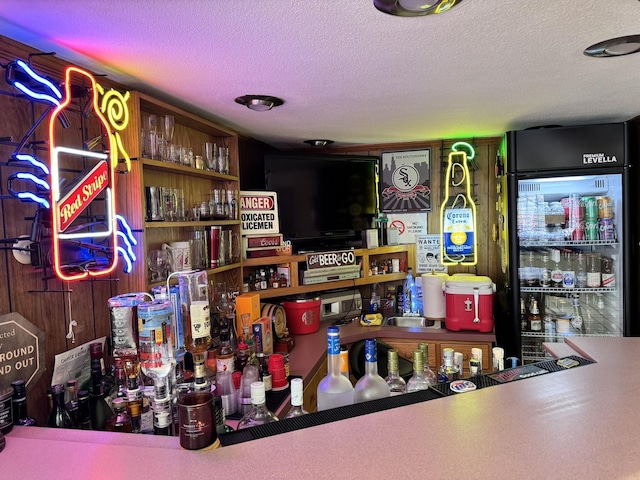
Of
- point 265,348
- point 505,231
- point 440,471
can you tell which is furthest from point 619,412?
point 505,231

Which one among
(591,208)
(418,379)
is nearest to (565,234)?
(591,208)

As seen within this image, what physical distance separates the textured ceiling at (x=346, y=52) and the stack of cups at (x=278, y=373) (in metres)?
1.37

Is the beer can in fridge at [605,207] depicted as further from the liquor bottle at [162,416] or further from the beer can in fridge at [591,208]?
the liquor bottle at [162,416]

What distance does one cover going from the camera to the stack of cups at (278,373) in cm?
220

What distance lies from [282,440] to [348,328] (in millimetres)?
2288

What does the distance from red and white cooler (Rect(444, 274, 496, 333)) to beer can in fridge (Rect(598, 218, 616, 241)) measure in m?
0.83

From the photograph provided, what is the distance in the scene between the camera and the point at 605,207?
3.11m

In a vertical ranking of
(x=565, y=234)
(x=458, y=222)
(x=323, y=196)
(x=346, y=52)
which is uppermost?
(x=346, y=52)

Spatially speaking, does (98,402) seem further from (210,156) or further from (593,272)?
(593,272)

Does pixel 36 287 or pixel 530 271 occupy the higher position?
pixel 36 287

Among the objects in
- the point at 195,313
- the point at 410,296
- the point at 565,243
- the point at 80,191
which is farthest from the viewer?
the point at 410,296

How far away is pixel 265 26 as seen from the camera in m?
1.46

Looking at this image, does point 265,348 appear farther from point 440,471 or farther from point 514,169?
point 514,169

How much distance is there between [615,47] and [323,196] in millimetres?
2359
